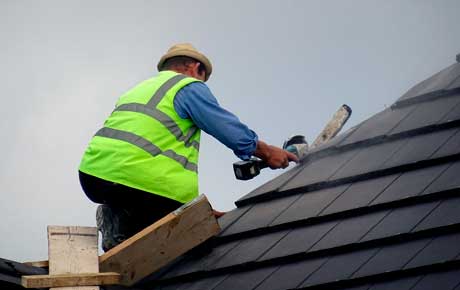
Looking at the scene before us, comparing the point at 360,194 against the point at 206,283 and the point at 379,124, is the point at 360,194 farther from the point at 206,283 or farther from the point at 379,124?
the point at 206,283

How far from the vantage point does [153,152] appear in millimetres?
5508

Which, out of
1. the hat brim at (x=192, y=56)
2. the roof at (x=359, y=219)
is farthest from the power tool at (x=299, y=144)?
the hat brim at (x=192, y=56)

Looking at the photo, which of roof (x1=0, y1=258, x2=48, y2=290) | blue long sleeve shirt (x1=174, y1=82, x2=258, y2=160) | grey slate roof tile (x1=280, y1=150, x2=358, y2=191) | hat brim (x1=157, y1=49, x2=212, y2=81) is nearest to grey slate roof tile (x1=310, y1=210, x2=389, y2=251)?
grey slate roof tile (x1=280, y1=150, x2=358, y2=191)

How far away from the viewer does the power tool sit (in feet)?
18.8

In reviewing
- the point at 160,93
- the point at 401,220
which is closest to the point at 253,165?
the point at 160,93

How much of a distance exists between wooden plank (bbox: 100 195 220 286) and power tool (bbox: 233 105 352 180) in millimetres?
550

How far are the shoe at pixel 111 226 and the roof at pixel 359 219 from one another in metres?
0.38

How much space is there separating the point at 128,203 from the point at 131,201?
0.09 feet

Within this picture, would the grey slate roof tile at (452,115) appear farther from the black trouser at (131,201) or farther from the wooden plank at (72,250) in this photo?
the wooden plank at (72,250)

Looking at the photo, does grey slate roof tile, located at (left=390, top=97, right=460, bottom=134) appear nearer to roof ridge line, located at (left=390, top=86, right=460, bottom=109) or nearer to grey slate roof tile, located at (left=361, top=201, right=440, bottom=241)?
roof ridge line, located at (left=390, top=86, right=460, bottom=109)

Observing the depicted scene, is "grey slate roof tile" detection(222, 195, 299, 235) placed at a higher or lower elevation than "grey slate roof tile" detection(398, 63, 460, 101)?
lower

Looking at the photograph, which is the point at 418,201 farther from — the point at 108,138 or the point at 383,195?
the point at 108,138

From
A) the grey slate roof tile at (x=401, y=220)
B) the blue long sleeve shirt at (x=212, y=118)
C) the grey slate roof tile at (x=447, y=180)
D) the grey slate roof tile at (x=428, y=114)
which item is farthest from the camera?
the blue long sleeve shirt at (x=212, y=118)

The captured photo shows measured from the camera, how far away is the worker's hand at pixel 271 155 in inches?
227
